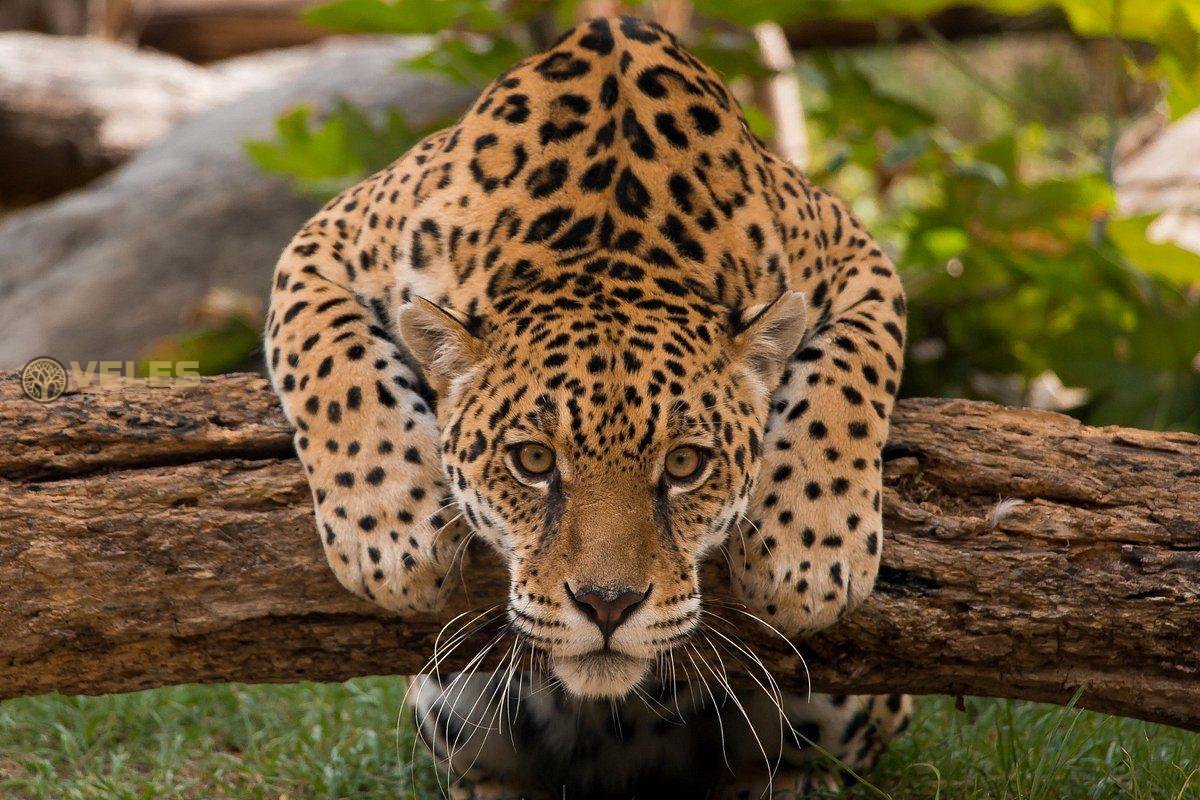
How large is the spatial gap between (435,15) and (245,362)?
321 centimetres

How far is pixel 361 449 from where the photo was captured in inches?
175

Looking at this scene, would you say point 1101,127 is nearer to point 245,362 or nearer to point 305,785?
point 245,362

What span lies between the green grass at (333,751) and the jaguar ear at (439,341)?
1.36m

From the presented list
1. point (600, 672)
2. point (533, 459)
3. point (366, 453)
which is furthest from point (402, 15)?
point (600, 672)

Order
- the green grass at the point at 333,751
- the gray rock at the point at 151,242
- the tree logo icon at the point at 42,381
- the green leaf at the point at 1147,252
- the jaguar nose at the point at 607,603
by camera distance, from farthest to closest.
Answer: the gray rock at the point at 151,242 < the green leaf at the point at 1147,252 < the green grass at the point at 333,751 < the tree logo icon at the point at 42,381 < the jaguar nose at the point at 607,603

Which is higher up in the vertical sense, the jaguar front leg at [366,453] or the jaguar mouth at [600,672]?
the jaguar front leg at [366,453]

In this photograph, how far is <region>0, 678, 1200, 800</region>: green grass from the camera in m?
5.16

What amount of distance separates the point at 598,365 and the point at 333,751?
2675 millimetres

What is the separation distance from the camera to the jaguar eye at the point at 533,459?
4113 millimetres

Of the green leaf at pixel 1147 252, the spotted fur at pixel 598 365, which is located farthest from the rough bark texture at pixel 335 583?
the green leaf at pixel 1147 252

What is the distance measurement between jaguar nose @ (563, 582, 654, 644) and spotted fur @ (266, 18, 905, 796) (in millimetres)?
13

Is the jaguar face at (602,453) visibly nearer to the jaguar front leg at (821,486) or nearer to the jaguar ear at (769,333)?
the jaguar ear at (769,333)

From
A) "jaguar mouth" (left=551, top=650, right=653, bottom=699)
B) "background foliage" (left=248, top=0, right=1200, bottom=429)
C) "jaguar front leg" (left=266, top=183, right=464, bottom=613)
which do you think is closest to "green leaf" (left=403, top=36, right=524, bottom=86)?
"background foliage" (left=248, top=0, right=1200, bottom=429)

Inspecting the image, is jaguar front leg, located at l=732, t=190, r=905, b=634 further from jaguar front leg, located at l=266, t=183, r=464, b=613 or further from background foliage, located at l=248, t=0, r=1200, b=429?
background foliage, located at l=248, t=0, r=1200, b=429
